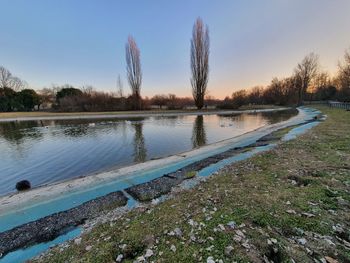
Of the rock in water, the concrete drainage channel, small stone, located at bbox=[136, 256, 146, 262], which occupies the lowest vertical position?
the rock in water

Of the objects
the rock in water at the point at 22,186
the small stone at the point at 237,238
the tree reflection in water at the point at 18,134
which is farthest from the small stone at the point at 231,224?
the tree reflection in water at the point at 18,134

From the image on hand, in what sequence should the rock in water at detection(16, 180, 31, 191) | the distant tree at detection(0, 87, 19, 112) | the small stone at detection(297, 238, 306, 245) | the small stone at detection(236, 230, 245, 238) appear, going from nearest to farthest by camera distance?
the small stone at detection(297, 238, 306, 245) < the small stone at detection(236, 230, 245, 238) < the rock in water at detection(16, 180, 31, 191) < the distant tree at detection(0, 87, 19, 112)

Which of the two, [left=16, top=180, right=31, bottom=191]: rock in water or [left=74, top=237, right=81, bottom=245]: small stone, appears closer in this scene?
[left=74, top=237, right=81, bottom=245]: small stone

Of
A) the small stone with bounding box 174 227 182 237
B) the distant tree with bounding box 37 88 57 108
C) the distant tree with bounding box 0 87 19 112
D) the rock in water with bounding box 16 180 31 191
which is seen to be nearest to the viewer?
the small stone with bounding box 174 227 182 237

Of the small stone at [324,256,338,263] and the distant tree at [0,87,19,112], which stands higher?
the distant tree at [0,87,19,112]

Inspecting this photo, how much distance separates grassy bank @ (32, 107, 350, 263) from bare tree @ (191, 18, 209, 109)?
34.1 m

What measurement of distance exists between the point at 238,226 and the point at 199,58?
1469 inches

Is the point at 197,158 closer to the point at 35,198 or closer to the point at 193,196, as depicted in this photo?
the point at 193,196

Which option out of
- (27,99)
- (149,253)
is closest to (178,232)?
(149,253)

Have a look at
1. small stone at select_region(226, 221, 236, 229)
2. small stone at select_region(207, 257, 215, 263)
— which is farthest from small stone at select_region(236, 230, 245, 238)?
small stone at select_region(207, 257, 215, 263)

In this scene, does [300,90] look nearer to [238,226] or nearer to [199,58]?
[199,58]

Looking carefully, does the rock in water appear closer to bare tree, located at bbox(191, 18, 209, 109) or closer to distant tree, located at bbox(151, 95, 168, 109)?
bare tree, located at bbox(191, 18, 209, 109)

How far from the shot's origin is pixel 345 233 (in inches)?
96.7

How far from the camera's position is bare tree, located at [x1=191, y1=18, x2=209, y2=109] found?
117 ft
